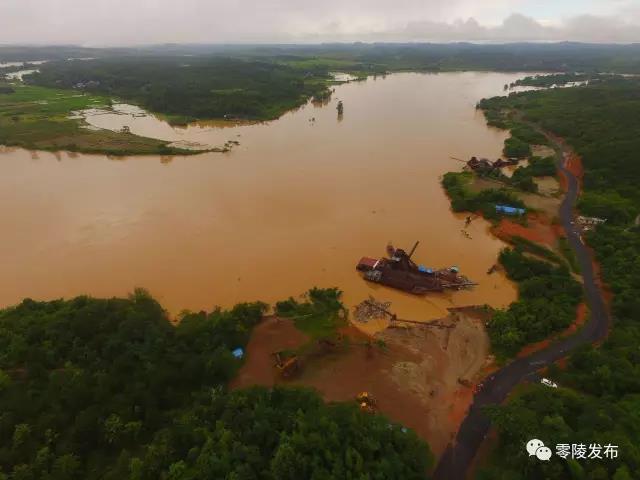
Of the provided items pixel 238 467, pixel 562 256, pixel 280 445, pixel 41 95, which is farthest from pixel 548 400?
pixel 41 95

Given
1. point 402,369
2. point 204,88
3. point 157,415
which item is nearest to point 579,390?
point 402,369

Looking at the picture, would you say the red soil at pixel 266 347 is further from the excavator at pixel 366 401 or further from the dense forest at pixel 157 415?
the excavator at pixel 366 401

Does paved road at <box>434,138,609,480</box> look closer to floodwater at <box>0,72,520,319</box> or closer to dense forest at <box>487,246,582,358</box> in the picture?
dense forest at <box>487,246,582,358</box>

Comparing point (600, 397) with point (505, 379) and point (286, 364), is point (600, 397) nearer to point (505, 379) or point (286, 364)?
point (505, 379)

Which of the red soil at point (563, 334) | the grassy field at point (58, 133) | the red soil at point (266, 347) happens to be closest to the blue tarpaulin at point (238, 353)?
the red soil at point (266, 347)

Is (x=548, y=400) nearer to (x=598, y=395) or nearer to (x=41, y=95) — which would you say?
(x=598, y=395)
